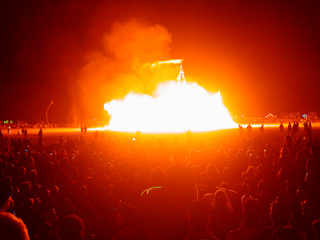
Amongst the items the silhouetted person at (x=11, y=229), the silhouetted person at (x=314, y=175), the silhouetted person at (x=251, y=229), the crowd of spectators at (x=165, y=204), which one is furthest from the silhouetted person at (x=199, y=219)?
the silhouetted person at (x=314, y=175)

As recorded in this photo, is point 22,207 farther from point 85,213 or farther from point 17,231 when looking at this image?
point 17,231

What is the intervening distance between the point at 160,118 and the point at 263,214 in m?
40.5

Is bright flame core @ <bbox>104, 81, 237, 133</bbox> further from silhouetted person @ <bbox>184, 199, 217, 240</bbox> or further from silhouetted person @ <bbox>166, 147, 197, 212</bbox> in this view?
silhouetted person @ <bbox>184, 199, 217, 240</bbox>

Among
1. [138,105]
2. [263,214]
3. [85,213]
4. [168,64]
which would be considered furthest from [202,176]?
[168,64]

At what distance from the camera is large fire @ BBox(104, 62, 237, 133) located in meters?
43.2

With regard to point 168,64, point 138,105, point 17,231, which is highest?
point 168,64

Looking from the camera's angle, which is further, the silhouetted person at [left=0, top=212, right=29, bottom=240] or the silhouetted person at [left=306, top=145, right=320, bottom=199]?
the silhouetted person at [left=306, top=145, right=320, bottom=199]

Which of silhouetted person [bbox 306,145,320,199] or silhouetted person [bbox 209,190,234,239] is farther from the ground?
silhouetted person [bbox 306,145,320,199]

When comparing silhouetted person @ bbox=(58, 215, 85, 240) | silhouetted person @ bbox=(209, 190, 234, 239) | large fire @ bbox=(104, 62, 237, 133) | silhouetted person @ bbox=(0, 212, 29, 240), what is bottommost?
silhouetted person @ bbox=(209, 190, 234, 239)

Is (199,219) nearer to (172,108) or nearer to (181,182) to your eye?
(181,182)

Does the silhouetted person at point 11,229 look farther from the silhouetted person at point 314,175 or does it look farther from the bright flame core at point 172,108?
the bright flame core at point 172,108

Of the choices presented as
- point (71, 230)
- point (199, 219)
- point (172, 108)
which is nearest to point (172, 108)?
point (172, 108)

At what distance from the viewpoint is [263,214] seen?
15.0 feet

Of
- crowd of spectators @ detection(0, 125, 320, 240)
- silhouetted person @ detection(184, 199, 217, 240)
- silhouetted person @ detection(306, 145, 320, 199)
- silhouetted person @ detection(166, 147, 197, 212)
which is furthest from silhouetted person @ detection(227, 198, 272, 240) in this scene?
silhouetted person @ detection(306, 145, 320, 199)
